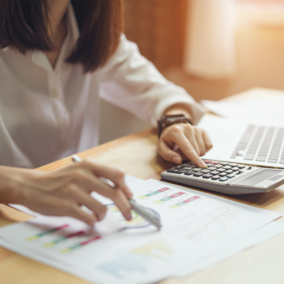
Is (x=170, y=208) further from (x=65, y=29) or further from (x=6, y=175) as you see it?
(x=65, y=29)

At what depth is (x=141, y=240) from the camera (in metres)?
0.43

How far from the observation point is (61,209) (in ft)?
1.44

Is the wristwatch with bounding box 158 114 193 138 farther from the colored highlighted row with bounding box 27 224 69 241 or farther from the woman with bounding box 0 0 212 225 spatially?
the colored highlighted row with bounding box 27 224 69 241

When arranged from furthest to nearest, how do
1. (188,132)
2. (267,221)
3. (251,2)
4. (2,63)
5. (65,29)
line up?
(251,2) < (65,29) < (2,63) < (188,132) < (267,221)

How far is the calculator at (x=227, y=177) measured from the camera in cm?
55

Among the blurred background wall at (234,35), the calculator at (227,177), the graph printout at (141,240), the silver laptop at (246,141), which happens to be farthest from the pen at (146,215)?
the blurred background wall at (234,35)

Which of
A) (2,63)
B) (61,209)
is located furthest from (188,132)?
(2,63)

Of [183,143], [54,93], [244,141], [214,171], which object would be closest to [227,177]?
[214,171]

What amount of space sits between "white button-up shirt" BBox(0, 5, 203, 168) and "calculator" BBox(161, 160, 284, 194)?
0.40m

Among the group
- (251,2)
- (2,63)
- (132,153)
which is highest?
(251,2)

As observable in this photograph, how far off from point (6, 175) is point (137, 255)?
0.72 ft

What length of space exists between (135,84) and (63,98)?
23 cm

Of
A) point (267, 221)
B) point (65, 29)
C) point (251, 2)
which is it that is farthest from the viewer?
point (251, 2)

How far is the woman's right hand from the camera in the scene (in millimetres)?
439
